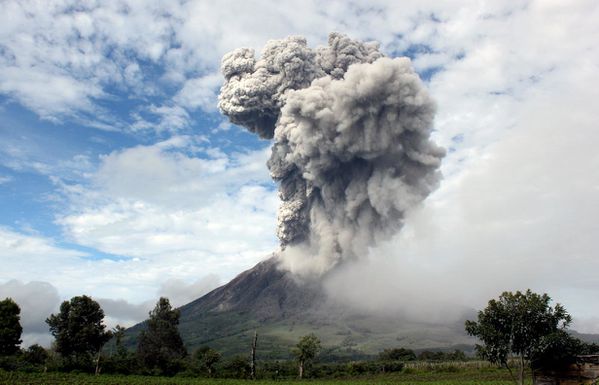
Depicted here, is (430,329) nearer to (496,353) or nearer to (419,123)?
(419,123)

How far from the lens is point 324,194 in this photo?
401 ft

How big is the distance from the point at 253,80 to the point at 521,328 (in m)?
108

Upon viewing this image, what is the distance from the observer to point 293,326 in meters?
161

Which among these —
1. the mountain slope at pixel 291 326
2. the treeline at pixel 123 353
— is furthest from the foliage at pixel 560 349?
the mountain slope at pixel 291 326

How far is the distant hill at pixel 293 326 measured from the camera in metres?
138

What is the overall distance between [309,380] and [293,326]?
330 ft

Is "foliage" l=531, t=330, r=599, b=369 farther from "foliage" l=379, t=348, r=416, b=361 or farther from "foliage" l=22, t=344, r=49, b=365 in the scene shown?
"foliage" l=379, t=348, r=416, b=361

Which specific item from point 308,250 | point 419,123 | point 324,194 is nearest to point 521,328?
point 419,123

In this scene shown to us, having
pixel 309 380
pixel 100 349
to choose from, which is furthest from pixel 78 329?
pixel 309 380

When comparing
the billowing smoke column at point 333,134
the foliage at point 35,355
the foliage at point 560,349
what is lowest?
the foliage at point 35,355

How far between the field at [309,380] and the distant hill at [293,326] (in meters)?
61.8

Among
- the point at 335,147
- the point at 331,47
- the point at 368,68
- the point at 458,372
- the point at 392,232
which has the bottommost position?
the point at 458,372

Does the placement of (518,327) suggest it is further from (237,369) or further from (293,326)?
(293,326)

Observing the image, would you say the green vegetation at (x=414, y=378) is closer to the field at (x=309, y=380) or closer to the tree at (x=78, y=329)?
the field at (x=309, y=380)
